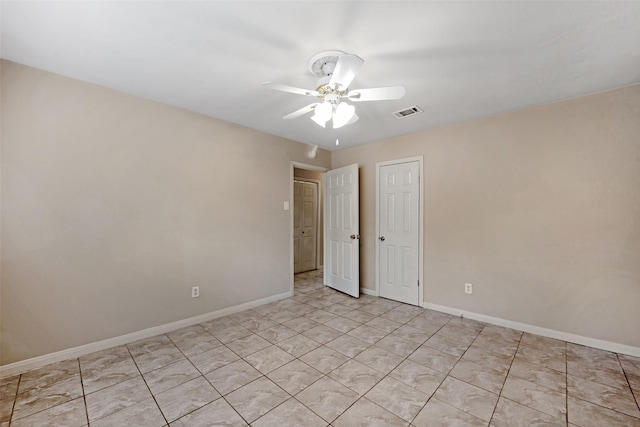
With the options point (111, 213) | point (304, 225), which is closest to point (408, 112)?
point (111, 213)

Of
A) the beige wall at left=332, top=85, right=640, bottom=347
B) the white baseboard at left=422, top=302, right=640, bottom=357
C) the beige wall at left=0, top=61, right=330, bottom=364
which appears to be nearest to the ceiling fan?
the beige wall at left=0, top=61, right=330, bottom=364

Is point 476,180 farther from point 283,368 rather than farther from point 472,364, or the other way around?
point 283,368

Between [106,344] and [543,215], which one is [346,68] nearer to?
[543,215]

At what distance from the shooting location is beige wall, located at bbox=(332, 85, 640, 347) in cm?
229

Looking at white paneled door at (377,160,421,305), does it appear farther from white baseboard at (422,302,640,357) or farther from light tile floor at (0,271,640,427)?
light tile floor at (0,271,640,427)

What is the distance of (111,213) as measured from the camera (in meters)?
2.38

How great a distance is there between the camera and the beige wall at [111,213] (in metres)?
2.00

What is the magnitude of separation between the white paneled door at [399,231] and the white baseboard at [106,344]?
2020 millimetres

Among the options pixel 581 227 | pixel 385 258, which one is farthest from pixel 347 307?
pixel 581 227

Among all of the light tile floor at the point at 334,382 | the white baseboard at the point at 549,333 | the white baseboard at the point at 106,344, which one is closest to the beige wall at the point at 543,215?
the white baseboard at the point at 549,333

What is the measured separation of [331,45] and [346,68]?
0.33m

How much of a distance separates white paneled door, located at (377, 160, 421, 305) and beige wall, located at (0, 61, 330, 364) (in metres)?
1.86

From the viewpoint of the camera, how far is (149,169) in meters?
2.60

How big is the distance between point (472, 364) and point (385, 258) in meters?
1.83
